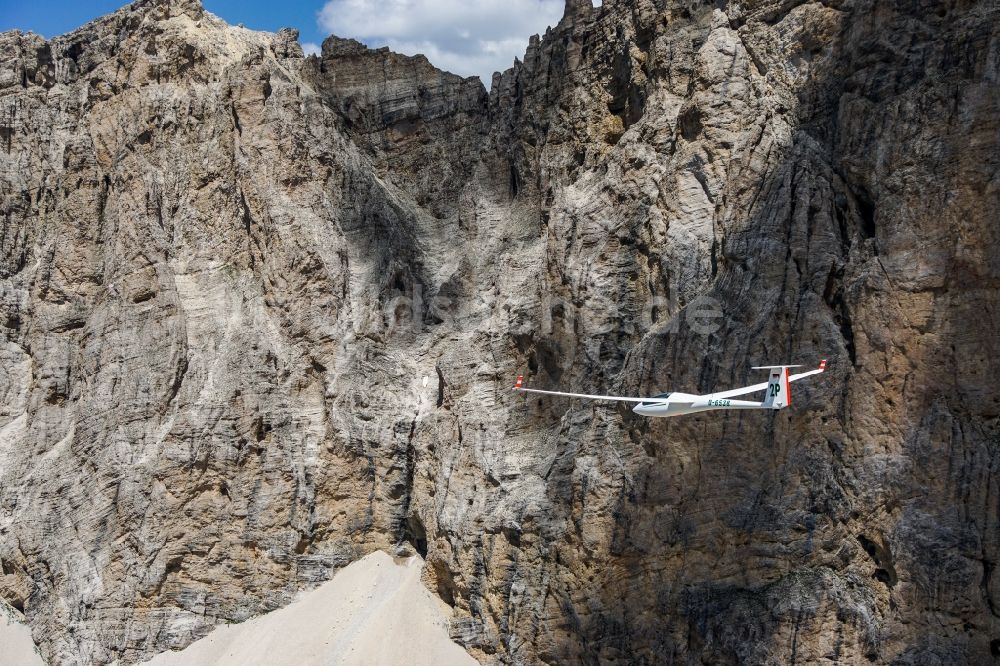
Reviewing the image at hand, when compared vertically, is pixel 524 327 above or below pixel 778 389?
above

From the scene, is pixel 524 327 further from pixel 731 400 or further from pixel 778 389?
pixel 778 389

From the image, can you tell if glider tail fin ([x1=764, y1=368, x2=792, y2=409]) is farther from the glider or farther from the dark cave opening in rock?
the dark cave opening in rock

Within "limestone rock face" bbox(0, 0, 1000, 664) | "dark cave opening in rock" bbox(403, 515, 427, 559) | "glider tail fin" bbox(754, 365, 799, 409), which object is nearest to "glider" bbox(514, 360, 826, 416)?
"glider tail fin" bbox(754, 365, 799, 409)

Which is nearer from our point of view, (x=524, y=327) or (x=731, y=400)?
(x=731, y=400)

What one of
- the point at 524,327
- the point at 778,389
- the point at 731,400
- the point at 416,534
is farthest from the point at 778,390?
the point at 416,534

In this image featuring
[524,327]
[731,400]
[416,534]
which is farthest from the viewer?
[416,534]

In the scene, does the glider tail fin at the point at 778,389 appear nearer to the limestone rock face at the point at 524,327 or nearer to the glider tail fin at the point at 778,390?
the glider tail fin at the point at 778,390

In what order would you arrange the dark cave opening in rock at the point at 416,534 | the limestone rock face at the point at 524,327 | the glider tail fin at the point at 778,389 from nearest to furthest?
1. the glider tail fin at the point at 778,389
2. the limestone rock face at the point at 524,327
3. the dark cave opening in rock at the point at 416,534

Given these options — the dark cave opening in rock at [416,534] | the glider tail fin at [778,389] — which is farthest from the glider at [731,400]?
the dark cave opening in rock at [416,534]

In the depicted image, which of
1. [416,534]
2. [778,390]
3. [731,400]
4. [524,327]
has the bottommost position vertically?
[416,534]
